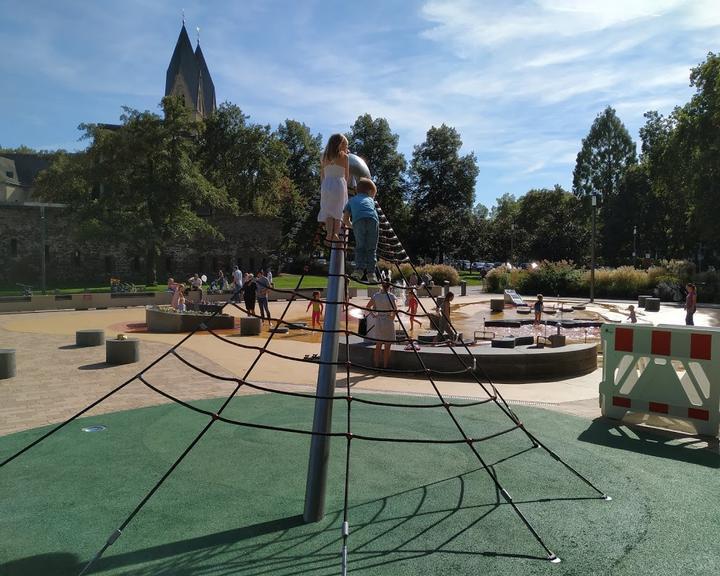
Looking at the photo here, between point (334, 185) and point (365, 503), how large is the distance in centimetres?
294

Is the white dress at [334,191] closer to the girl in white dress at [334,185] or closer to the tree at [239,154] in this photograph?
the girl in white dress at [334,185]

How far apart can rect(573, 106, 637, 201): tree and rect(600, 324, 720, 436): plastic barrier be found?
2377 inches

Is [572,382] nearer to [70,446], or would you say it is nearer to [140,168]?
[70,446]

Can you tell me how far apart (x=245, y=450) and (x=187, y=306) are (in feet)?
52.5

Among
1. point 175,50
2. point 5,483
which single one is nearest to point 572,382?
point 5,483

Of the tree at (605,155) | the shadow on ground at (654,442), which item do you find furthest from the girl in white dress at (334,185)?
the tree at (605,155)

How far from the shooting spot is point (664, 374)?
7523 millimetres

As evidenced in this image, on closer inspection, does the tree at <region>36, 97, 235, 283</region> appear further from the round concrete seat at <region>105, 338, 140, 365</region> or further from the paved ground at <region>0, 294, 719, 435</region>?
the round concrete seat at <region>105, 338, 140, 365</region>

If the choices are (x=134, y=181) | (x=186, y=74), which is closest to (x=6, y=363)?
(x=134, y=181)

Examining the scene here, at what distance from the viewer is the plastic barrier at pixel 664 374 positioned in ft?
23.6

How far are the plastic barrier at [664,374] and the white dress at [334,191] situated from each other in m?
4.89

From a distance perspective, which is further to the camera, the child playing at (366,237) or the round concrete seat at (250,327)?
the round concrete seat at (250,327)

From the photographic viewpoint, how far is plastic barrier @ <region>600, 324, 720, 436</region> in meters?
7.21

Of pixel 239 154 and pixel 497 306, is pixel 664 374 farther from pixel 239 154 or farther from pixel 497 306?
pixel 239 154
